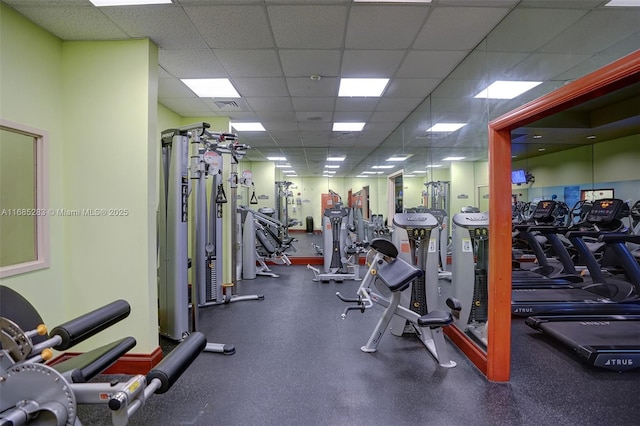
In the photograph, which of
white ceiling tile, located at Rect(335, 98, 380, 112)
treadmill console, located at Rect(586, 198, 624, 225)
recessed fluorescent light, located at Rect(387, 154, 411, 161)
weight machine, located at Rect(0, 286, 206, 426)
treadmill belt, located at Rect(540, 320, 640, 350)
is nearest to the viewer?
weight machine, located at Rect(0, 286, 206, 426)

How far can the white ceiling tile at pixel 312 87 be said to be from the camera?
374 centimetres

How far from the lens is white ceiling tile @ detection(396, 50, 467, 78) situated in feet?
10.3

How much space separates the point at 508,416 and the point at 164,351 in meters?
2.93

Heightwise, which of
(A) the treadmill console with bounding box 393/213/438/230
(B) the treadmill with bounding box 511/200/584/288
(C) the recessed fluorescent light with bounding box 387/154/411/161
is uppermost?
(C) the recessed fluorescent light with bounding box 387/154/411/161

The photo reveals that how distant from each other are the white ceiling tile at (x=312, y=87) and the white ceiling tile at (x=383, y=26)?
879mm

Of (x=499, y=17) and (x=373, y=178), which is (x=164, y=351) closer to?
(x=499, y=17)

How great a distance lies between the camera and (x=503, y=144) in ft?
7.98

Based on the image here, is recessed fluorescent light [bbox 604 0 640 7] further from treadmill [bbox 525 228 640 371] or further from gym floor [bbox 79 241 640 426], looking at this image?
gym floor [bbox 79 241 640 426]

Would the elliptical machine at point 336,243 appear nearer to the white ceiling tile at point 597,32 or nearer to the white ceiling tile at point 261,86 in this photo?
the white ceiling tile at point 261,86

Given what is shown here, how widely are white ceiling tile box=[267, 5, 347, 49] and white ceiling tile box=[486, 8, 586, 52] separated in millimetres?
1382

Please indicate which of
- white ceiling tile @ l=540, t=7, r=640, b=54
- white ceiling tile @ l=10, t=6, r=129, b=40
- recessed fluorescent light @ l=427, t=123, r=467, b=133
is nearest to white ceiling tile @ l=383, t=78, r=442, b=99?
recessed fluorescent light @ l=427, t=123, r=467, b=133

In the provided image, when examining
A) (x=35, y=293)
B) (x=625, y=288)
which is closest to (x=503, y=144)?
(x=625, y=288)

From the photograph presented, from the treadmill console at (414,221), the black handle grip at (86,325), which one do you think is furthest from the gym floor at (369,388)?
the treadmill console at (414,221)

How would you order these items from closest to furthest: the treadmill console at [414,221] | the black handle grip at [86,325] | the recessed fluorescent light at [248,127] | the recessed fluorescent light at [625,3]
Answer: the black handle grip at [86,325] < the recessed fluorescent light at [625,3] < the treadmill console at [414,221] < the recessed fluorescent light at [248,127]
